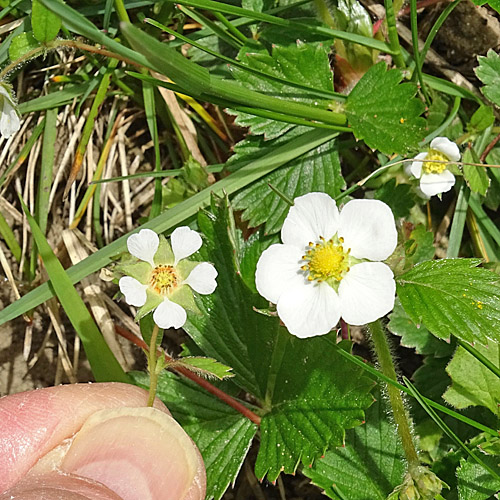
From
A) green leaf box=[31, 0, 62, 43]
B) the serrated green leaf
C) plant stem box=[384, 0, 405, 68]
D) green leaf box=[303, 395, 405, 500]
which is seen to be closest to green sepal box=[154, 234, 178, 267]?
the serrated green leaf

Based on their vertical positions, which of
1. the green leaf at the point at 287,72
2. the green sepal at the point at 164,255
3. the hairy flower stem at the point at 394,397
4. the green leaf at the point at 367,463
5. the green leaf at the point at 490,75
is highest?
the green leaf at the point at 287,72

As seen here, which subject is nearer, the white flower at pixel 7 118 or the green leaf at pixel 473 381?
the white flower at pixel 7 118

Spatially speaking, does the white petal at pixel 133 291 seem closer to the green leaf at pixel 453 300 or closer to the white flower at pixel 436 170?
the green leaf at pixel 453 300

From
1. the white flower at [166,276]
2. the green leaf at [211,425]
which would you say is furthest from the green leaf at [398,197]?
the green leaf at [211,425]

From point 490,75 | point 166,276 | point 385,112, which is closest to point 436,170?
point 385,112

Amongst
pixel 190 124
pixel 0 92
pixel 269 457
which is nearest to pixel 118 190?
pixel 190 124

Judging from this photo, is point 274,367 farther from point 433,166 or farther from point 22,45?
point 22,45

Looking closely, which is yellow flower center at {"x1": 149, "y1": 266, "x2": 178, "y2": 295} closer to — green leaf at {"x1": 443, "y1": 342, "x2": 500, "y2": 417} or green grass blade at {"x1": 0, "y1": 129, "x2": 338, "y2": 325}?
green grass blade at {"x1": 0, "y1": 129, "x2": 338, "y2": 325}
